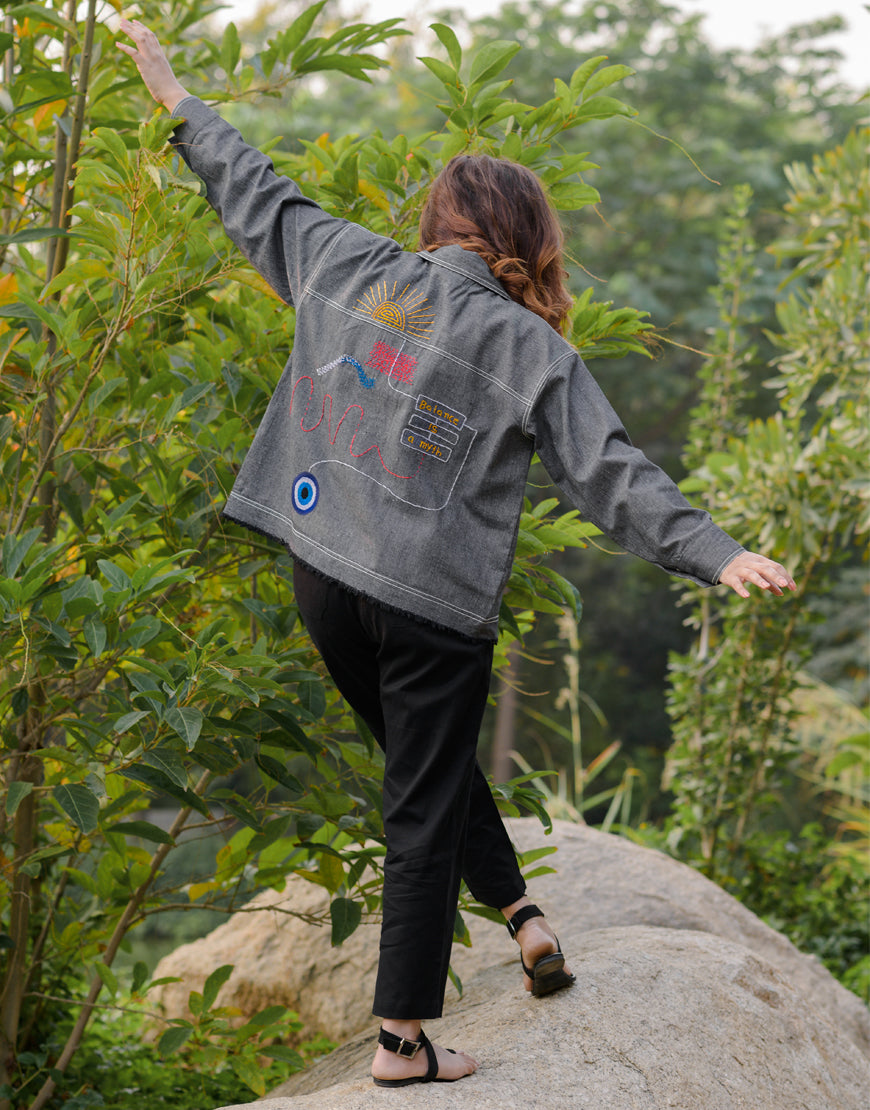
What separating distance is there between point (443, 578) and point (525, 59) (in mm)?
13061

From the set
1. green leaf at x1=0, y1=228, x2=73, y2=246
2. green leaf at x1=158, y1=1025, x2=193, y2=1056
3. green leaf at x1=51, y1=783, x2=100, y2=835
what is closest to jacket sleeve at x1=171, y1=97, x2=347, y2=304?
green leaf at x1=0, y1=228, x2=73, y2=246

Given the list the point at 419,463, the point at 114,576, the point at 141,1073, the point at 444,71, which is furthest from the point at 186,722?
the point at 141,1073

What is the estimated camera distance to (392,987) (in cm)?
177

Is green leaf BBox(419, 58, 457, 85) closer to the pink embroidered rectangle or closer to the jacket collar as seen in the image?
the jacket collar

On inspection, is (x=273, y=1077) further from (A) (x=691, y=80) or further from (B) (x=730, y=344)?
(A) (x=691, y=80)

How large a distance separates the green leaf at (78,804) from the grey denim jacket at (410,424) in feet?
1.79

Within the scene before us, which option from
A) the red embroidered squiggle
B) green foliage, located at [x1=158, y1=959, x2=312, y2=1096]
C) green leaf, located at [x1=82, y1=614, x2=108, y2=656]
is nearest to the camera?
green leaf, located at [x1=82, y1=614, x2=108, y2=656]

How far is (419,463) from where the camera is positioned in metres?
1.79

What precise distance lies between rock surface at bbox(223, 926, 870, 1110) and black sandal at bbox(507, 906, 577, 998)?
3cm

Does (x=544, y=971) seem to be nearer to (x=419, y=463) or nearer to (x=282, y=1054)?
(x=282, y=1054)

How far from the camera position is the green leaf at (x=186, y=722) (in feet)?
5.26

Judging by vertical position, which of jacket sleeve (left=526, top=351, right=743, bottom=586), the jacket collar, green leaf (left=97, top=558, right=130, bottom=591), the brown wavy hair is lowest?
green leaf (left=97, top=558, right=130, bottom=591)

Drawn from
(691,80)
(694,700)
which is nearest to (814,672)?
(694,700)

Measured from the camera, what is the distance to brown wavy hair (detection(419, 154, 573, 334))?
1.90 metres
